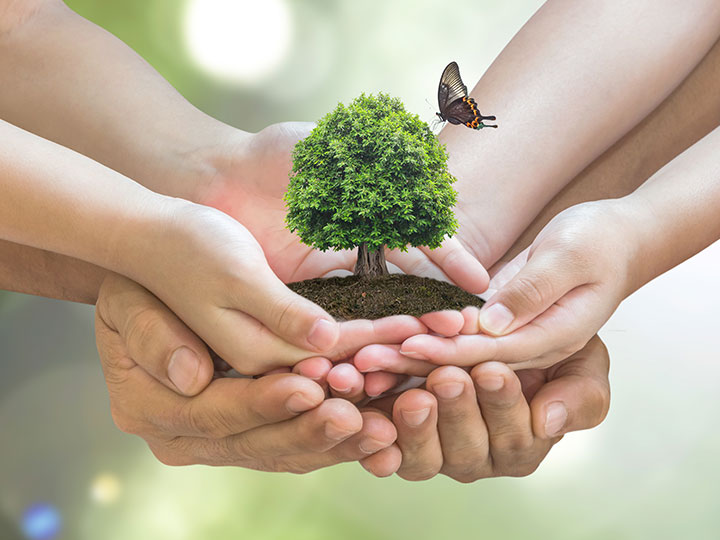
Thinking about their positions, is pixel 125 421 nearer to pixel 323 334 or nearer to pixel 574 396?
pixel 323 334

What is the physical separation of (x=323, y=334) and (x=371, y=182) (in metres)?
0.49

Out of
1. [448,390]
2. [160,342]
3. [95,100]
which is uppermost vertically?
[95,100]

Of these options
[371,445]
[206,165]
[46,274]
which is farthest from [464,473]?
[46,274]

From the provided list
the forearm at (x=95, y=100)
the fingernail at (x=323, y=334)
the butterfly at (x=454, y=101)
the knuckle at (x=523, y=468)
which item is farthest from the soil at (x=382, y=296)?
the forearm at (x=95, y=100)

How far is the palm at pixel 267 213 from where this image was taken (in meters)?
2.80

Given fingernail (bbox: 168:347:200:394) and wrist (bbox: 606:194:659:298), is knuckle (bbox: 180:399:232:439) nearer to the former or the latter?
fingernail (bbox: 168:347:200:394)

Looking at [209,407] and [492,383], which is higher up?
[209,407]

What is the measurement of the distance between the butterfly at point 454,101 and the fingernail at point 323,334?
0.94 meters

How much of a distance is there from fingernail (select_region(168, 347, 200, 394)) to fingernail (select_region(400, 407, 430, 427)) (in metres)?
0.67

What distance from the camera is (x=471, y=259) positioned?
258 cm

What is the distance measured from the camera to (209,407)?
226cm

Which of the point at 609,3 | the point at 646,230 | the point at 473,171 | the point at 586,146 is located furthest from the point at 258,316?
the point at 609,3

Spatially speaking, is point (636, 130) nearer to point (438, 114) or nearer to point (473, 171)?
point (473, 171)

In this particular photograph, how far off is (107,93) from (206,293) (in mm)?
1573
